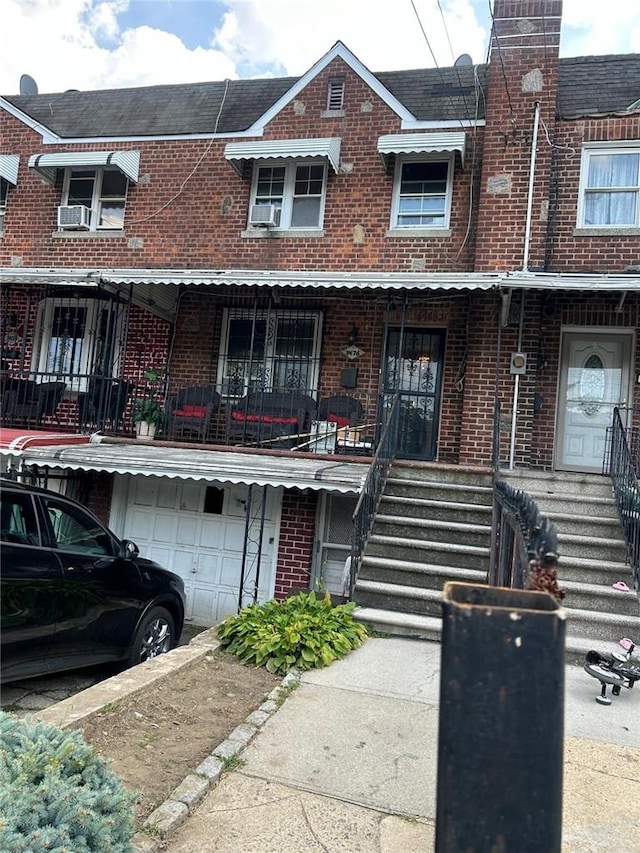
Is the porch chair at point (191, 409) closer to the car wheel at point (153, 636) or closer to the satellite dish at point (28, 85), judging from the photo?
the car wheel at point (153, 636)

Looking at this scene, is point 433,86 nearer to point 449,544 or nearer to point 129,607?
point 449,544

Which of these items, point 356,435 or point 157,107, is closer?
point 356,435

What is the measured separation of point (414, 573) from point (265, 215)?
670 centimetres

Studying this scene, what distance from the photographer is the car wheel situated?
221 inches

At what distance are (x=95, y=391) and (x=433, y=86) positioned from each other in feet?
26.3

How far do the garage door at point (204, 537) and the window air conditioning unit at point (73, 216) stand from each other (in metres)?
4.96

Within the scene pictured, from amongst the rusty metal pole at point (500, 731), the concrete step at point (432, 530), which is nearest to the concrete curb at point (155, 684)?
the rusty metal pole at point (500, 731)

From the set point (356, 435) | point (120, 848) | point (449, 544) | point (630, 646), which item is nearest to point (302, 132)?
point (356, 435)

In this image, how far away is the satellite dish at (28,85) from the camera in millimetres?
14523

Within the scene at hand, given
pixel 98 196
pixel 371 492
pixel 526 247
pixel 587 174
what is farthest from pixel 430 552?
pixel 98 196

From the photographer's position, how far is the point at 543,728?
1.17 m

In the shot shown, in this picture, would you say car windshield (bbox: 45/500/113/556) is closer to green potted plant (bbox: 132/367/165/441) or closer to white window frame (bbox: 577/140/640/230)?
green potted plant (bbox: 132/367/165/441)

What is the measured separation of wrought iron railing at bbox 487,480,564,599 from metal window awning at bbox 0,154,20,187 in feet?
39.7

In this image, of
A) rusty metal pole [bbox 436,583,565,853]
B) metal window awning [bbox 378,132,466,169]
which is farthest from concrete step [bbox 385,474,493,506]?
rusty metal pole [bbox 436,583,565,853]
